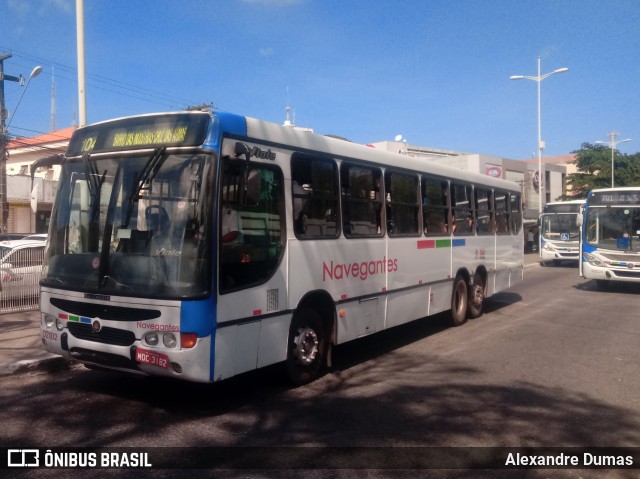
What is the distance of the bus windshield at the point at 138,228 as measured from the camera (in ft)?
18.1

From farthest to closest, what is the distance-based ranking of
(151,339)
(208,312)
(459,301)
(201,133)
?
(459,301) → (201,133) → (151,339) → (208,312)

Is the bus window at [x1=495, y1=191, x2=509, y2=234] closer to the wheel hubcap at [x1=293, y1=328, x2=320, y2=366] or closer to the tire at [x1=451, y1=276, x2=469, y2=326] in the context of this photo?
the tire at [x1=451, y1=276, x2=469, y2=326]

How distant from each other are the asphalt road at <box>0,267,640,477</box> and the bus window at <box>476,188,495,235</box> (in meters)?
3.28

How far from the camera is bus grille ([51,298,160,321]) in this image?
220 inches

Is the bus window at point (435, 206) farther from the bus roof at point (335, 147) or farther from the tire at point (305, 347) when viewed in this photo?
the tire at point (305, 347)

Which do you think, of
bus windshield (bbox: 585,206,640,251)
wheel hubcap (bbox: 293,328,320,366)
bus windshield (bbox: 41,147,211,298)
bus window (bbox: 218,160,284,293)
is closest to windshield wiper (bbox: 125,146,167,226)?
bus windshield (bbox: 41,147,211,298)

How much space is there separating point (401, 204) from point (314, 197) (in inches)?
98.1

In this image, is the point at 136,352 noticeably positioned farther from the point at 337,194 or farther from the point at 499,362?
the point at 499,362

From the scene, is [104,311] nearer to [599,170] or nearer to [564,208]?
[564,208]

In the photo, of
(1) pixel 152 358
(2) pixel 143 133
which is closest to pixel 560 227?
(2) pixel 143 133

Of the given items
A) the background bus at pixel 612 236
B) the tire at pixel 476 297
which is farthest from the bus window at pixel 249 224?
the background bus at pixel 612 236

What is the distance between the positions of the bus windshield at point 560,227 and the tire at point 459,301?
57.8ft

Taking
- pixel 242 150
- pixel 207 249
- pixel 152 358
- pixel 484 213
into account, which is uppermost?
pixel 242 150

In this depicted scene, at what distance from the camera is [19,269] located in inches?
453
